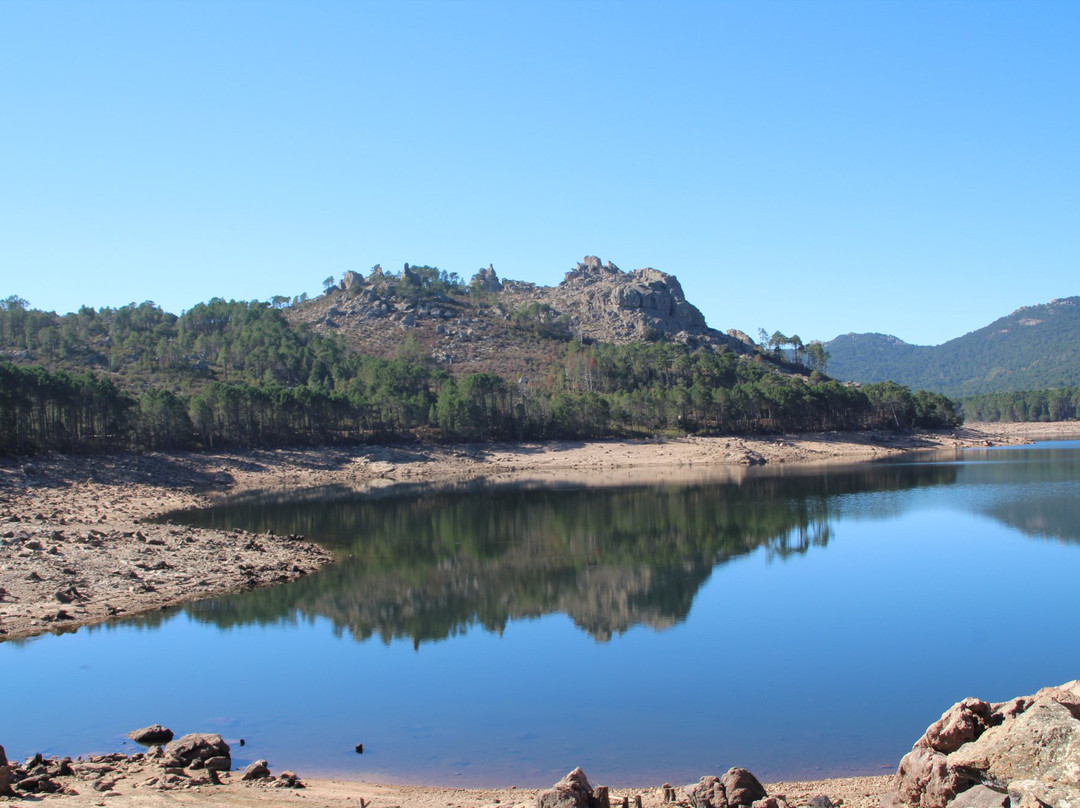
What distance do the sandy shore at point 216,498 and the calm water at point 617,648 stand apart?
1.71m

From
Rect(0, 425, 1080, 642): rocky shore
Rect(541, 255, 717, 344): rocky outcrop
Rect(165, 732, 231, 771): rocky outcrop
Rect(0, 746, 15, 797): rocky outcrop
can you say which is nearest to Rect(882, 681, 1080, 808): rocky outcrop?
Rect(165, 732, 231, 771): rocky outcrop

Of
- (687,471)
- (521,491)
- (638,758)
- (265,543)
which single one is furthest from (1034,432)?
(638,758)

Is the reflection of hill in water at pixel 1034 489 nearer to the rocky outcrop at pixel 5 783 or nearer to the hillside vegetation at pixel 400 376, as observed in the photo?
the hillside vegetation at pixel 400 376

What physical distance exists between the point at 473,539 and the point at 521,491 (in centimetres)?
2436

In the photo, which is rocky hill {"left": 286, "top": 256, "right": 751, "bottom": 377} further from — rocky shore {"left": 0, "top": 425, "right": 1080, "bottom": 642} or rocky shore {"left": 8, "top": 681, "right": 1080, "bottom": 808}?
rocky shore {"left": 8, "top": 681, "right": 1080, "bottom": 808}

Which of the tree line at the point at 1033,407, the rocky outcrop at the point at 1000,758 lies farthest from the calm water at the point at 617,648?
the tree line at the point at 1033,407

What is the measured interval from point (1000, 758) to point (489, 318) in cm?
16246

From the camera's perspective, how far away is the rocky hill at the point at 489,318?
5817 inches

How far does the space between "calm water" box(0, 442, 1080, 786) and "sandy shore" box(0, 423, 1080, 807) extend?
1.71m

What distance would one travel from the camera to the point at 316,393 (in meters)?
88.6

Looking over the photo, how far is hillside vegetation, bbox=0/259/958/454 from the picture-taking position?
78.0 meters

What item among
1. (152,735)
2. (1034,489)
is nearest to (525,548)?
(152,735)

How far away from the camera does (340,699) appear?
19656 millimetres

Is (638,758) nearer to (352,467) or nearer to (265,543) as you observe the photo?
(265,543)
